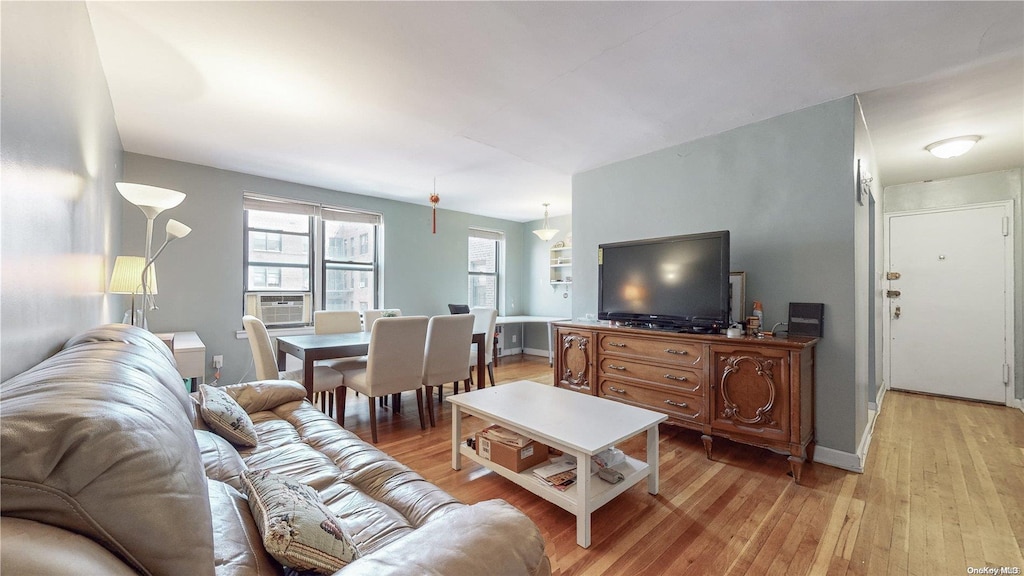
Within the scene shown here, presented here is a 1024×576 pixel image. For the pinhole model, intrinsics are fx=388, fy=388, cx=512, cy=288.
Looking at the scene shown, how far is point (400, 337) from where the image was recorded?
2.93 m

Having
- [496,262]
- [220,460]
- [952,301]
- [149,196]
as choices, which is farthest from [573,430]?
[496,262]

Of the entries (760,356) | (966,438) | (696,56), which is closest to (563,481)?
(760,356)

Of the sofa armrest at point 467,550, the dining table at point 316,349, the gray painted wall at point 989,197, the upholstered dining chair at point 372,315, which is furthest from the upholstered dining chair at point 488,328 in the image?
the gray painted wall at point 989,197

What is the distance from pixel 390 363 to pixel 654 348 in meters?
1.99

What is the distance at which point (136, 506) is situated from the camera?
0.56m

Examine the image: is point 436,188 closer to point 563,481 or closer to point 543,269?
point 543,269

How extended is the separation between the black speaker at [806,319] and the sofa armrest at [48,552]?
10.6 feet

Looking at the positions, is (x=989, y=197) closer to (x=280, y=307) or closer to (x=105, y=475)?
(x=105, y=475)

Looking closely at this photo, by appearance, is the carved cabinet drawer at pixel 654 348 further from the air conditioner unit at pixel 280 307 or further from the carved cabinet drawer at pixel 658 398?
the air conditioner unit at pixel 280 307

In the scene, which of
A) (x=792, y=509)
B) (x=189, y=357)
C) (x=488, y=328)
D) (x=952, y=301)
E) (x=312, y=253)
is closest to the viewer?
(x=792, y=509)

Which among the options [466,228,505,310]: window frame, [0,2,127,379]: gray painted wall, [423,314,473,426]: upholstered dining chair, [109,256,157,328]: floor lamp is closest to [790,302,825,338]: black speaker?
[423,314,473,426]: upholstered dining chair

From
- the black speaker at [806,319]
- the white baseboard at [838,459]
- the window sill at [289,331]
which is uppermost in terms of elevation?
the black speaker at [806,319]

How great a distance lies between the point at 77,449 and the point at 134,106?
10.7 feet

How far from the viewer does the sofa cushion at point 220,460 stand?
1314 mm
